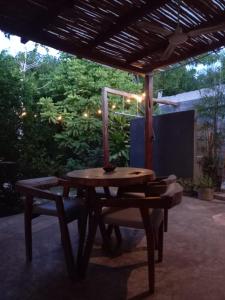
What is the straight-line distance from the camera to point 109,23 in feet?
11.3

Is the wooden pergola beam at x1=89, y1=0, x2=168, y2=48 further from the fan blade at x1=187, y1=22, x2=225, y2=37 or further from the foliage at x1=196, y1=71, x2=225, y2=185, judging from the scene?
the foliage at x1=196, y1=71, x2=225, y2=185

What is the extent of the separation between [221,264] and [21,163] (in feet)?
10.2

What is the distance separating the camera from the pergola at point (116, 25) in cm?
302

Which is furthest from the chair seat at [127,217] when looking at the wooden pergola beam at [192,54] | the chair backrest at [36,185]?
the wooden pergola beam at [192,54]

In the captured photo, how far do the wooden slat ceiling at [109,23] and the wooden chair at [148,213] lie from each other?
6.15 ft

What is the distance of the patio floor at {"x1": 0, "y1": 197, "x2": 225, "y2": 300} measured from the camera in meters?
2.01

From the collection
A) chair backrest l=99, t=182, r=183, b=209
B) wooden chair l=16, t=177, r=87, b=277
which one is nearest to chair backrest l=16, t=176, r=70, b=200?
wooden chair l=16, t=177, r=87, b=277

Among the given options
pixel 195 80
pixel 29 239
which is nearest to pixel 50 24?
pixel 29 239

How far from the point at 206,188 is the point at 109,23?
122 inches

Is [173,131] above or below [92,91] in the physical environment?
below

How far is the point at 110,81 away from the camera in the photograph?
7805 millimetres

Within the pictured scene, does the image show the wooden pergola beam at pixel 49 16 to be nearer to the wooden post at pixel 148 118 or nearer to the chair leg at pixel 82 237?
the chair leg at pixel 82 237

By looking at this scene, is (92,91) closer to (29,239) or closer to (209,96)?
(209,96)

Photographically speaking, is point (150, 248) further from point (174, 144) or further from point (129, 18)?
point (174, 144)
